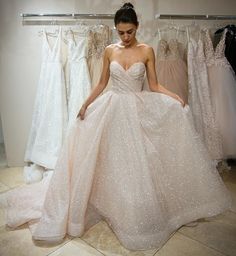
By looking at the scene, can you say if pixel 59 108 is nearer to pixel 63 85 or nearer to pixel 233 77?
pixel 63 85

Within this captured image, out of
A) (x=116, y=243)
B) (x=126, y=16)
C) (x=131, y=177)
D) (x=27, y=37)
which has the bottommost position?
(x=116, y=243)

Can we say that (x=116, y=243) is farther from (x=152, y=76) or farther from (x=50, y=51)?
(x=50, y=51)

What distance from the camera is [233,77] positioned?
2.59m

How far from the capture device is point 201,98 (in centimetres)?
258

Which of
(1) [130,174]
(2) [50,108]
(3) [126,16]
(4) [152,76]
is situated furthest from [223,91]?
(2) [50,108]

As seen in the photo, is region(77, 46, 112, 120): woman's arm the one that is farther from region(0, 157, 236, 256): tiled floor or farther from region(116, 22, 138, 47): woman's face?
region(0, 157, 236, 256): tiled floor

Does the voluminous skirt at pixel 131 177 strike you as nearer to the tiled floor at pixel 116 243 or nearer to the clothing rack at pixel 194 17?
the tiled floor at pixel 116 243

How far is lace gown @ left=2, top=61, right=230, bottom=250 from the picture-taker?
167 cm

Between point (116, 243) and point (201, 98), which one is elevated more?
point (201, 98)

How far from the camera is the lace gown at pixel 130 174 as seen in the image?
1.67 meters

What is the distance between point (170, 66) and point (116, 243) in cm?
168

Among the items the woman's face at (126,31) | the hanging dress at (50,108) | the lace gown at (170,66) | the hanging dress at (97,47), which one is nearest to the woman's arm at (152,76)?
the woman's face at (126,31)

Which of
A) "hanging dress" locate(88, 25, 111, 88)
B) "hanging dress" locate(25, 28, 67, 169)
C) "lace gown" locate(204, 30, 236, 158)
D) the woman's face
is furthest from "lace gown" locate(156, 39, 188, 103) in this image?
"hanging dress" locate(25, 28, 67, 169)

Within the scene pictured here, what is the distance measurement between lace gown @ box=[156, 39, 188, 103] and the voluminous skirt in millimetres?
757
